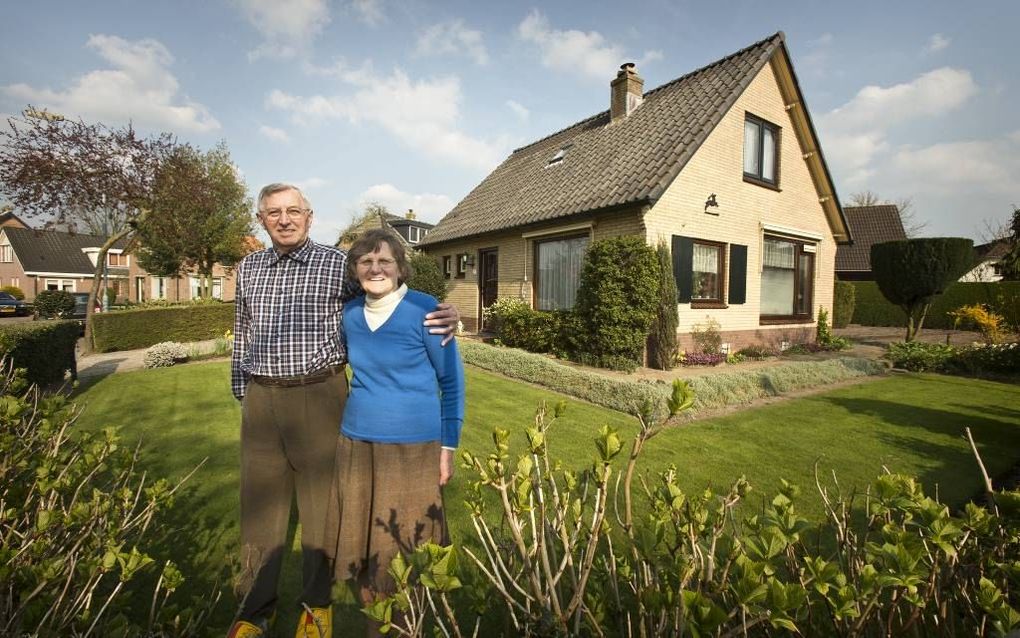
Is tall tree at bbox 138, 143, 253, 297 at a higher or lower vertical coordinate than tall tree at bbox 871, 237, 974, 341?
higher

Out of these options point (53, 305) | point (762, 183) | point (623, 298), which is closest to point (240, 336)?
point (623, 298)

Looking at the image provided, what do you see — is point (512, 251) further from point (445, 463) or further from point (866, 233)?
point (866, 233)

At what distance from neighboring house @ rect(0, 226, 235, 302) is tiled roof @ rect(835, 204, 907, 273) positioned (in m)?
45.2

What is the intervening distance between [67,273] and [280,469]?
5496 centimetres

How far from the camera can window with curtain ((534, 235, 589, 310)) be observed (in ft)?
37.1

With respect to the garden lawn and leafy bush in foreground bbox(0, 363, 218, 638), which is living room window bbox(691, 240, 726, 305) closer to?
the garden lawn

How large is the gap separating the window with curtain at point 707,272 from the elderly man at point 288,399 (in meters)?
9.60

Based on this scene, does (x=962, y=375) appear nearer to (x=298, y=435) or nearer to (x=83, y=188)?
(x=298, y=435)

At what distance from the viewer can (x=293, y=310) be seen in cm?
232

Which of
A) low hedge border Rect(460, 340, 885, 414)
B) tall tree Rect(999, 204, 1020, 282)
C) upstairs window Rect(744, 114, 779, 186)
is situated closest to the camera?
low hedge border Rect(460, 340, 885, 414)

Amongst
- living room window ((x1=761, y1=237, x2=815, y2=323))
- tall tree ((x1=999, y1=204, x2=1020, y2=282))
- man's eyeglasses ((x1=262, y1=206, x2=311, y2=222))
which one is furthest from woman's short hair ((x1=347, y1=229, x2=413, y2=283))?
tall tree ((x1=999, y1=204, x2=1020, y2=282))

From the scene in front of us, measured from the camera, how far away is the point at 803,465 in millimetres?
4535

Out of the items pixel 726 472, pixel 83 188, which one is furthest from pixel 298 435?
pixel 83 188

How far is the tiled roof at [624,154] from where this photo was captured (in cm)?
1006
